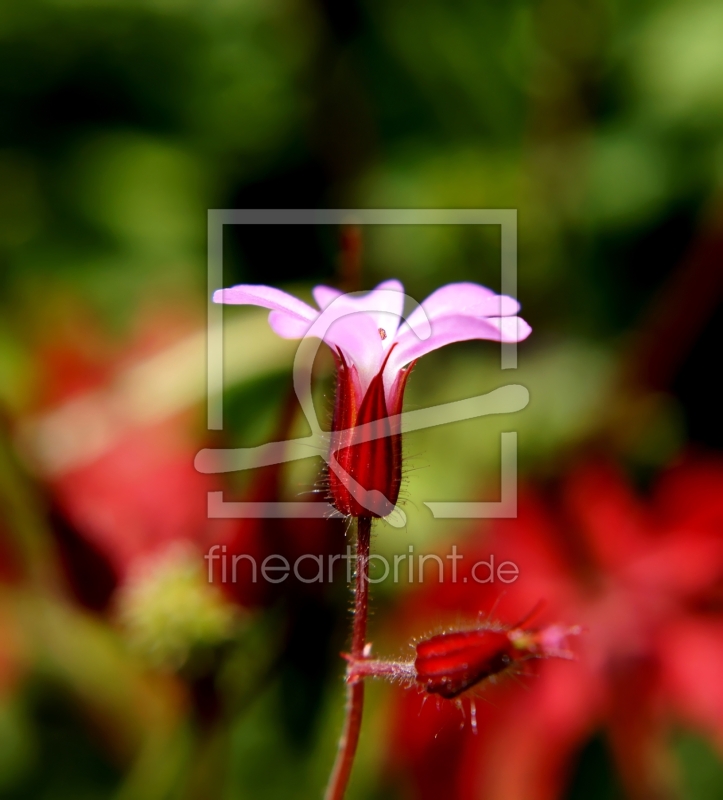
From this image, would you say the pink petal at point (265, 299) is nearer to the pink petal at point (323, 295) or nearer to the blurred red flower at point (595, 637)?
the pink petal at point (323, 295)

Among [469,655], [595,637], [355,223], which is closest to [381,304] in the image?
[469,655]

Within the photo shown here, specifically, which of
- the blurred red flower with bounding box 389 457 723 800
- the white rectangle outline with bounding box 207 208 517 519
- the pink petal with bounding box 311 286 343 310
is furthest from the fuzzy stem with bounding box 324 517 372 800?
the white rectangle outline with bounding box 207 208 517 519

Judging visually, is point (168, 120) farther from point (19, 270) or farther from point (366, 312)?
point (366, 312)

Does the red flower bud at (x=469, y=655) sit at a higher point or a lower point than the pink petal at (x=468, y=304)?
lower

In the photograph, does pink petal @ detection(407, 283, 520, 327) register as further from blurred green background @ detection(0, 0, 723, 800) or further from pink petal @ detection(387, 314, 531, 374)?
blurred green background @ detection(0, 0, 723, 800)

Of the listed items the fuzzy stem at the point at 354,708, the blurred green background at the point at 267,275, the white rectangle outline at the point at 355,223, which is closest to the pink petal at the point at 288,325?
the fuzzy stem at the point at 354,708

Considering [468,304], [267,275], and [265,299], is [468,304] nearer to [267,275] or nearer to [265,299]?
[265,299]
